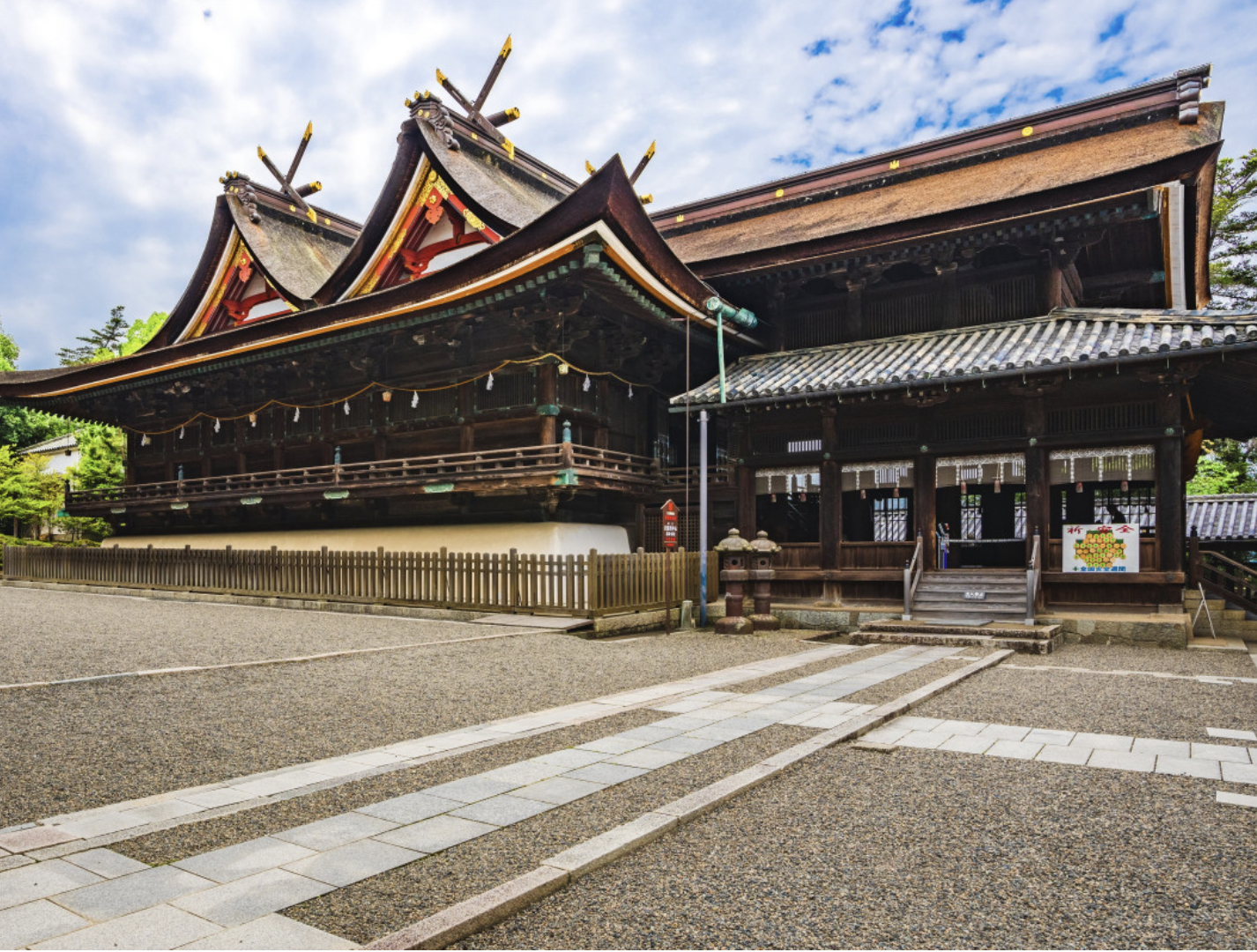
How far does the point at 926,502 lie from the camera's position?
49.8 ft

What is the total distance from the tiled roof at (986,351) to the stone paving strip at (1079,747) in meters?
7.88

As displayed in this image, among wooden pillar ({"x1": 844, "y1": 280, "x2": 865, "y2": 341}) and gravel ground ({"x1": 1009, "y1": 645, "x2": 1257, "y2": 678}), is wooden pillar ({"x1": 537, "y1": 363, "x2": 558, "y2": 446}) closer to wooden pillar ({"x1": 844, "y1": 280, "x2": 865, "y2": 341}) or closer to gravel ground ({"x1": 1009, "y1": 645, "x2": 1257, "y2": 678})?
wooden pillar ({"x1": 844, "y1": 280, "x2": 865, "y2": 341})

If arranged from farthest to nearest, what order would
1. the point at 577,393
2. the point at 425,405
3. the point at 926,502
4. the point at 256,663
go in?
1. the point at 425,405
2. the point at 577,393
3. the point at 926,502
4. the point at 256,663

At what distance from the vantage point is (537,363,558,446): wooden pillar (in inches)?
669

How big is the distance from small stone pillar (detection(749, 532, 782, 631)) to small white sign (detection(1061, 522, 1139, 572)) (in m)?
4.88

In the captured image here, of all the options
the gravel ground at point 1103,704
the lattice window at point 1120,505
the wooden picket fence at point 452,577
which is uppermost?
the lattice window at point 1120,505

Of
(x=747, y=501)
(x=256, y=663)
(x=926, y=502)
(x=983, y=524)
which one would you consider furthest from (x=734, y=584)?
(x=983, y=524)

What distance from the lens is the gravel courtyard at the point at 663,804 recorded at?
3275mm

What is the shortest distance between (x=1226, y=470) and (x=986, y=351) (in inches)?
1060

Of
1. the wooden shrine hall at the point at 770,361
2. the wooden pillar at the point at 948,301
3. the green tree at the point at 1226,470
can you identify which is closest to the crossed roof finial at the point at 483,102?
the wooden shrine hall at the point at 770,361

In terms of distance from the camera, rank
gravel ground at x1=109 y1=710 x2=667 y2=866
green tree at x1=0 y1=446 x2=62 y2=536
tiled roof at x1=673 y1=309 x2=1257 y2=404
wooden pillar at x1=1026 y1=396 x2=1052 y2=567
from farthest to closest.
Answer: green tree at x1=0 y1=446 x2=62 y2=536
wooden pillar at x1=1026 y1=396 x2=1052 y2=567
tiled roof at x1=673 y1=309 x2=1257 y2=404
gravel ground at x1=109 y1=710 x2=667 y2=866

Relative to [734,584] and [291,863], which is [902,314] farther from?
[291,863]

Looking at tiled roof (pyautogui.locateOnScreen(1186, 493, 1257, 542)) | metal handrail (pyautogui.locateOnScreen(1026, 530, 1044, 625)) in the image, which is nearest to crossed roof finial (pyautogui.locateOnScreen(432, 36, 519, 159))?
metal handrail (pyautogui.locateOnScreen(1026, 530, 1044, 625))

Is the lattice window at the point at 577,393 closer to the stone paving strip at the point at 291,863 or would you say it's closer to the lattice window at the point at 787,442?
the lattice window at the point at 787,442
